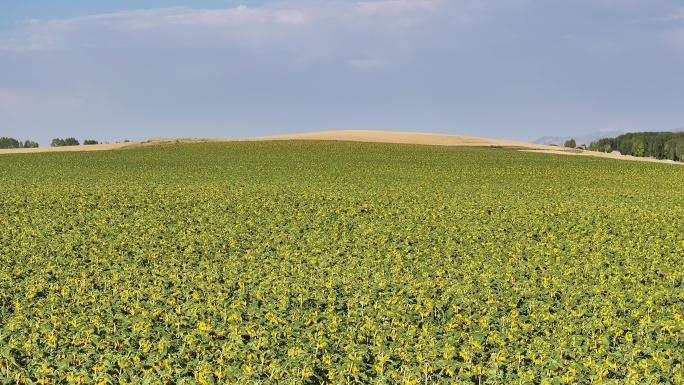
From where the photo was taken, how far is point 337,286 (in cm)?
1562

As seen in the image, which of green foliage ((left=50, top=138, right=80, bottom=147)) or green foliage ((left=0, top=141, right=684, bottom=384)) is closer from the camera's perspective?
green foliage ((left=0, top=141, right=684, bottom=384))

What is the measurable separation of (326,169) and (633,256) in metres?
36.7

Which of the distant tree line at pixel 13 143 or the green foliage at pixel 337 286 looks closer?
the green foliage at pixel 337 286

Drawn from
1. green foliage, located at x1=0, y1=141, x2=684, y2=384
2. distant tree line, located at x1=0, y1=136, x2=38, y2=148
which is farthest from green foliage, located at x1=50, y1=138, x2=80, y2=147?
green foliage, located at x1=0, y1=141, x2=684, y2=384

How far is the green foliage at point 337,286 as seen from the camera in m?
10.1

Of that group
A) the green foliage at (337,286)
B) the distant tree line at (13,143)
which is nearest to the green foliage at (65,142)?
the distant tree line at (13,143)

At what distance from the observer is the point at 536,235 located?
23.8 meters

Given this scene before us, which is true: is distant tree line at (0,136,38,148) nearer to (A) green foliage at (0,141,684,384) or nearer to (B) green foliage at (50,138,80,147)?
(B) green foliage at (50,138,80,147)

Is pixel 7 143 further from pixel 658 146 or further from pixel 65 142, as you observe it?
pixel 658 146

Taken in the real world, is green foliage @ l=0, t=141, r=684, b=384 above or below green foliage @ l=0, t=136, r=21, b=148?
below

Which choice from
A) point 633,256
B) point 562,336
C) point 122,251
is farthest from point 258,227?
point 562,336

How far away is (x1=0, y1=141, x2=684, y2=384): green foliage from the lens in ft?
33.1

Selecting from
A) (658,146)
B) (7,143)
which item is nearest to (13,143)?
(7,143)

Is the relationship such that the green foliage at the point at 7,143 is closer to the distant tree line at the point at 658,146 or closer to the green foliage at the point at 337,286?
the green foliage at the point at 337,286
